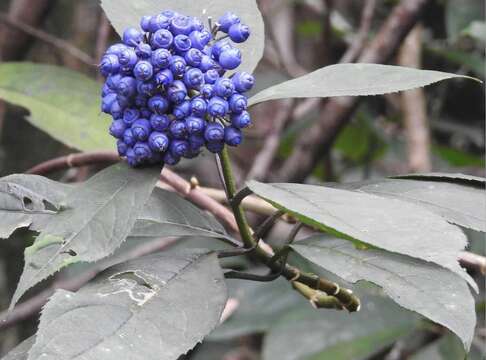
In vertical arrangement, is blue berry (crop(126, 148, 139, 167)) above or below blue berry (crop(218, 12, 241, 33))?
below

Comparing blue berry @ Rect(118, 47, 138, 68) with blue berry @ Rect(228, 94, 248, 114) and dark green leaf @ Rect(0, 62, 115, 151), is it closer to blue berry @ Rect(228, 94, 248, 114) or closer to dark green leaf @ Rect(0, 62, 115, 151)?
blue berry @ Rect(228, 94, 248, 114)

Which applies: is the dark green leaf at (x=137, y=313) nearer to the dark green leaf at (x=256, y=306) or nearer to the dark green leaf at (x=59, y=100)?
the dark green leaf at (x=59, y=100)

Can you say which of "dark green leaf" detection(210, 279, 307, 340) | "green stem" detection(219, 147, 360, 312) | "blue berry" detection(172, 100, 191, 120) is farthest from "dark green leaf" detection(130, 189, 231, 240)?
"dark green leaf" detection(210, 279, 307, 340)

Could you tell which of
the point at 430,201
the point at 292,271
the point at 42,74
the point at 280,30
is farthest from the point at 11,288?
the point at 430,201

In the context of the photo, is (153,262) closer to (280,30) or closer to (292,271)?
(292,271)

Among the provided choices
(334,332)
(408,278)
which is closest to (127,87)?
(408,278)

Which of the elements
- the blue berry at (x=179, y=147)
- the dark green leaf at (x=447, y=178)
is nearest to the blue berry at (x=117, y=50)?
the blue berry at (x=179, y=147)

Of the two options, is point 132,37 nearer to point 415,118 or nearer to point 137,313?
point 137,313
